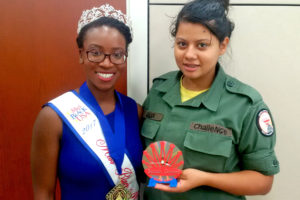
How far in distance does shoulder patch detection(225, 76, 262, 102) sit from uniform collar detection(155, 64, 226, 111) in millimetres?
30

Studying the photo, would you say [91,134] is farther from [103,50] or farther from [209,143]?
[209,143]

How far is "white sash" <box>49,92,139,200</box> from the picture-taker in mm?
1103

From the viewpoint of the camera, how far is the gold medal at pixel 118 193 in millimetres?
1101

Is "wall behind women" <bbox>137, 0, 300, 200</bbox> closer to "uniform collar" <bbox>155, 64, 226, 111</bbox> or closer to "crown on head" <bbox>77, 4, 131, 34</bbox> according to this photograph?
"uniform collar" <bbox>155, 64, 226, 111</bbox>

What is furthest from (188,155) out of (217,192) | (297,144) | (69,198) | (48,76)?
(48,76)

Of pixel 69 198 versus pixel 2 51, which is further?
pixel 2 51

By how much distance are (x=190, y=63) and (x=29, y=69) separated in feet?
2.89

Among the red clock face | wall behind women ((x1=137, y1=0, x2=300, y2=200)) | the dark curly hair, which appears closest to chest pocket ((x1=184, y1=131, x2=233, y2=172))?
the red clock face

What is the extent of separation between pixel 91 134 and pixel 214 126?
52 centimetres

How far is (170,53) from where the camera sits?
4.94ft

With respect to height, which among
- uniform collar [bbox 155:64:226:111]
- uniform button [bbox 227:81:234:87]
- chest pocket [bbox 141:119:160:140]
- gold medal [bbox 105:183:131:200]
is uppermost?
uniform button [bbox 227:81:234:87]

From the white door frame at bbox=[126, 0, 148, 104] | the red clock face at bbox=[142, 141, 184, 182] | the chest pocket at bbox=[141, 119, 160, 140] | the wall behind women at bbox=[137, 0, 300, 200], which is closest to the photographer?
the red clock face at bbox=[142, 141, 184, 182]

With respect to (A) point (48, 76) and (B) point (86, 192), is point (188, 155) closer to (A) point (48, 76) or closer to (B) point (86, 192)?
(B) point (86, 192)

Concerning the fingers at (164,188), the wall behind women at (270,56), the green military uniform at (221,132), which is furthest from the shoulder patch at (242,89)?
the fingers at (164,188)
